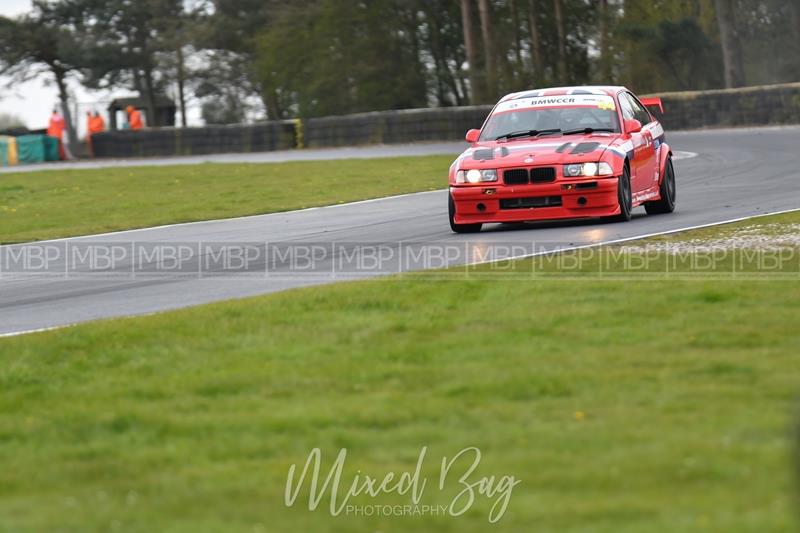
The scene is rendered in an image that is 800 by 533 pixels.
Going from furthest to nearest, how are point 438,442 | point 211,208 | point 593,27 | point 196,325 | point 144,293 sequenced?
point 593,27, point 211,208, point 144,293, point 196,325, point 438,442

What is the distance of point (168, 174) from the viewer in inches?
1094

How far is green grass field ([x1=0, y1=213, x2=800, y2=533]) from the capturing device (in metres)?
4.22

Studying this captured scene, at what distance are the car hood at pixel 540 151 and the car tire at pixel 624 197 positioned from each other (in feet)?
1.03

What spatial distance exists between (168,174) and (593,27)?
31084 millimetres

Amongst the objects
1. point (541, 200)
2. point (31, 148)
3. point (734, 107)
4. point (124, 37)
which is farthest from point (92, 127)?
point (541, 200)

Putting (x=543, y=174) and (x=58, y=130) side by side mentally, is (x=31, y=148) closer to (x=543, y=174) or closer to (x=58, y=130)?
(x=58, y=130)

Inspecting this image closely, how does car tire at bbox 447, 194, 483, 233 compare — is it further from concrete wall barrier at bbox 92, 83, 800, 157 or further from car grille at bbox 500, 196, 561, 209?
concrete wall barrier at bbox 92, 83, 800, 157

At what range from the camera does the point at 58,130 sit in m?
41.9

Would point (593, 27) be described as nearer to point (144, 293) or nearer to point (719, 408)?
point (144, 293)

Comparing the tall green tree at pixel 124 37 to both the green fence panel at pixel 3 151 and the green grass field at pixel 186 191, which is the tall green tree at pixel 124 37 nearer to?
the green fence panel at pixel 3 151

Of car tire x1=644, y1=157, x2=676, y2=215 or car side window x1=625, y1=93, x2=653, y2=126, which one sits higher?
car side window x1=625, y1=93, x2=653, y2=126

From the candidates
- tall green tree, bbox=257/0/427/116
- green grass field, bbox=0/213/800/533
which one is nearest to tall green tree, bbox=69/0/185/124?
tall green tree, bbox=257/0/427/116

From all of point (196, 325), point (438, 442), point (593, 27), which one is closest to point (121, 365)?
point (196, 325)

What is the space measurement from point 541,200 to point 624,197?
806mm
